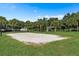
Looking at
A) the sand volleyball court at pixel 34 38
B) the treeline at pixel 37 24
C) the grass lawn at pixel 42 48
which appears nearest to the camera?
the grass lawn at pixel 42 48

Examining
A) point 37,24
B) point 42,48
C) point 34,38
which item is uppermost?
point 37,24

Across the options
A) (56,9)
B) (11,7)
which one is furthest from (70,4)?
(11,7)

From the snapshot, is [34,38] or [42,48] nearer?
[42,48]

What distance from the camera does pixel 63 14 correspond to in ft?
31.7

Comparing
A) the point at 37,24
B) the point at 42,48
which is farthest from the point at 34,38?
the point at 42,48

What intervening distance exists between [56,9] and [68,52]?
5.60 feet

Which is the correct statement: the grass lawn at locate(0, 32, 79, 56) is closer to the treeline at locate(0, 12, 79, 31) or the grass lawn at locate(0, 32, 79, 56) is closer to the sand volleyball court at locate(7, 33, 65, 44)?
the sand volleyball court at locate(7, 33, 65, 44)

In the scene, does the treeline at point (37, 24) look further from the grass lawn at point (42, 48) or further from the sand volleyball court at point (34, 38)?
the grass lawn at point (42, 48)

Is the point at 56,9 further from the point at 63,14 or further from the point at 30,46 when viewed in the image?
the point at 30,46

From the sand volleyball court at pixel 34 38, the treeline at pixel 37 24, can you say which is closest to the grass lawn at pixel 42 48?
the sand volleyball court at pixel 34 38

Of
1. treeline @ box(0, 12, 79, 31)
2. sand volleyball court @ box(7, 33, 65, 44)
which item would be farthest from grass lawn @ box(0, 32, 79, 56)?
treeline @ box(0, 12, 79, 31)

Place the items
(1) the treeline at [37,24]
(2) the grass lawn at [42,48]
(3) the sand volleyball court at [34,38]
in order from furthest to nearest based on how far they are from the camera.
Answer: (1) the treeline at [37,24] → (3) the sand volleyball court at [34,38] → (2) the grass lawn at [42,48]

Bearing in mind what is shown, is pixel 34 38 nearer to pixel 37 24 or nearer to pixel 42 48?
pixel 37 24

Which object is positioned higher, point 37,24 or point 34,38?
point 37,24
